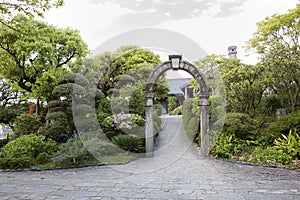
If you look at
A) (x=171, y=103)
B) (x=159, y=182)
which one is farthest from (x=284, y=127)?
(x=171, y=103)

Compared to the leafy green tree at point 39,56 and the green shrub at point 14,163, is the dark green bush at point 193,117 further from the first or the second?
the green shrub at point 14,163

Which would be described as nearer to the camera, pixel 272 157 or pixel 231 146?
pixel 272 157

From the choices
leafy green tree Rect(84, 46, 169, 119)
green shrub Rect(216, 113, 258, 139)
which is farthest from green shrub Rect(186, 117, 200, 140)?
leafy green tree Rect(84, 46, 169, 119)

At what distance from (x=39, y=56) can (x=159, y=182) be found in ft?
25.1

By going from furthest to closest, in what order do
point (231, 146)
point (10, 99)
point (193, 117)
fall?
point (10, 99) → point (193, 117) → point (231, 146)

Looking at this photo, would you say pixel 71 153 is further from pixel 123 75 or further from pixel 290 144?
pixel 123 75

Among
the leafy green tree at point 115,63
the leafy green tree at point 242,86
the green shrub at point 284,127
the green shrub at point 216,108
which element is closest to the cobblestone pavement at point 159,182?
the green shrub at point 284,127

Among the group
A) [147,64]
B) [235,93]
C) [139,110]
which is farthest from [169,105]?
[235,93]

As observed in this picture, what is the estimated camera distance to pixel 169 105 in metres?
22.2

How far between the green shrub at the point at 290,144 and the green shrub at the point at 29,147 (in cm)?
643

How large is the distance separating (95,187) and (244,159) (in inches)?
155

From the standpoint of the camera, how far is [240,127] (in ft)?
24.4

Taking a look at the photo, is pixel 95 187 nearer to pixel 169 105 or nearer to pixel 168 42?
pixel 168 42

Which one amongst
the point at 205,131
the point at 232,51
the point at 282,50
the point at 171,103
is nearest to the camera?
the point at 205,131
